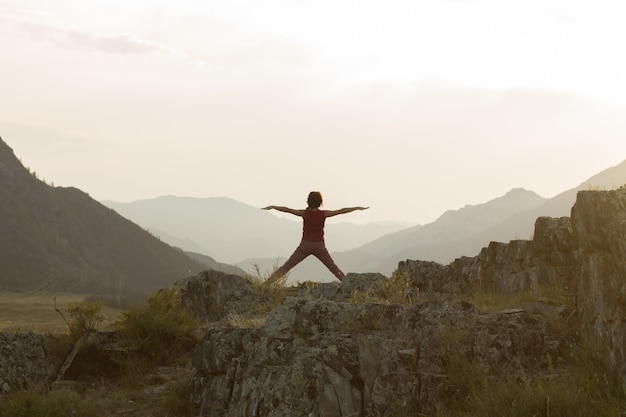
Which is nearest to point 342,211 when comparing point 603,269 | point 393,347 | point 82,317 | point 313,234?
point 313,234

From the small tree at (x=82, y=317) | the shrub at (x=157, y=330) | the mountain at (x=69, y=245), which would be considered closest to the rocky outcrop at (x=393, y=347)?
the small tree at (x=82, y=317)

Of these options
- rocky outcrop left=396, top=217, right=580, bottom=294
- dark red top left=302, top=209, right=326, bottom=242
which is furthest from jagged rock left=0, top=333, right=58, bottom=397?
rocky outcrop left=396, top=217, right=580, bottom=294

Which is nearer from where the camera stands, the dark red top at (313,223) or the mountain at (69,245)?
the dark red top at (313,223)

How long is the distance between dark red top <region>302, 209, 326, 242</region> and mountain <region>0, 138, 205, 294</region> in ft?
327

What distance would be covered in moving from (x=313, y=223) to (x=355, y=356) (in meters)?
4.71

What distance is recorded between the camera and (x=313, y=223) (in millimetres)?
14102

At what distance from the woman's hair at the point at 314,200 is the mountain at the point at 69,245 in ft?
326

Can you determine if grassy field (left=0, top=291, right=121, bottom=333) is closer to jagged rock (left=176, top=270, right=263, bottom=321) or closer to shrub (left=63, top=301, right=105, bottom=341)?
jagged rock (left=176, top=270, right=263, bottom=321)

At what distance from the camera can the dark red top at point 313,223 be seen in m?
14.1

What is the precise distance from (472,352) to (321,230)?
523cm

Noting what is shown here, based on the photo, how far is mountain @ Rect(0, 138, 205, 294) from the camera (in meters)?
113

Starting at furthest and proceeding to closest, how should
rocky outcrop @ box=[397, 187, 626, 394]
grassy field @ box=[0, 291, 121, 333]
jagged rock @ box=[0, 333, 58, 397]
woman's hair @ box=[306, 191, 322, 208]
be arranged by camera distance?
1. grassy field @ box=[0, 291, 121, 333]
2. woman's hair @ box=[306, 191, 322, 208]
3. jagged rock @ box=[0, 333, 58, 397]
4. rocky outcrop @ box=[397, 187, 626, 394]

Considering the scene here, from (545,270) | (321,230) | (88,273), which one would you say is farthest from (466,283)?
(88,273)

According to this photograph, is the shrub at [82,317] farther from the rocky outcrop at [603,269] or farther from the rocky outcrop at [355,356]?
the rocky outcrop at [603,269]
